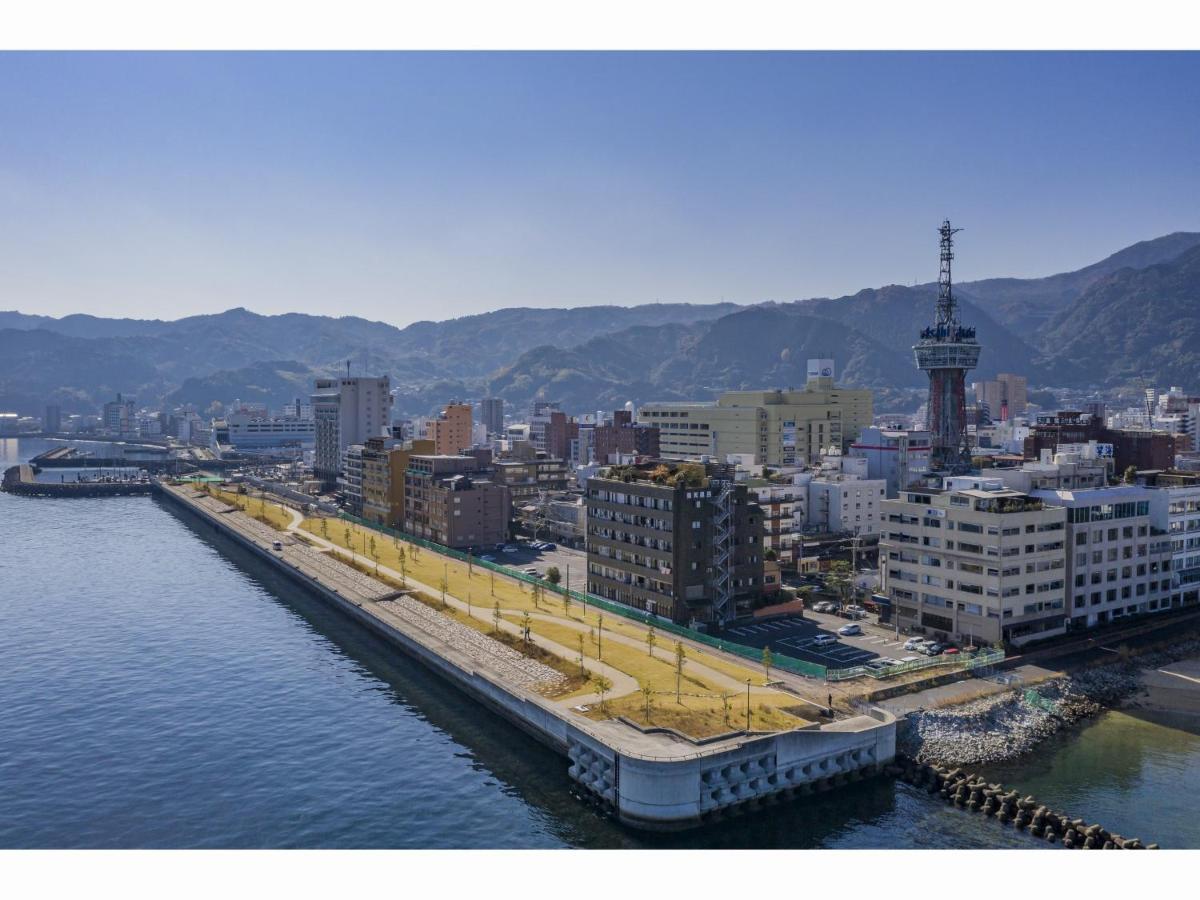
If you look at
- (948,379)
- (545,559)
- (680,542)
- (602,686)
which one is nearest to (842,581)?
(680,542)

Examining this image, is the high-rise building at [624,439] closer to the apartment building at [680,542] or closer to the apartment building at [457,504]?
the apartment building at [457,504]

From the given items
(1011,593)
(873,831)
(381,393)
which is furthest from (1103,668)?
(381,393)

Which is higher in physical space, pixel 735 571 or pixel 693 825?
pixel 735 571

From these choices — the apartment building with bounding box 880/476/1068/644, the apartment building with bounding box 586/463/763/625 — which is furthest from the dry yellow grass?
the apartment building with bounding box 880/476/1068/644

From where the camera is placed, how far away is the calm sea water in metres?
40.2

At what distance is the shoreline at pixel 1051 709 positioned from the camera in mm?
48156

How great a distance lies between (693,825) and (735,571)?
3148 cm

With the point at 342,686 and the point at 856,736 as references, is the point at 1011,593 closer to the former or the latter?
the point at 856,736

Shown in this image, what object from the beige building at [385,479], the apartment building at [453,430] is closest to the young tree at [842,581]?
the beige building at [385,479]

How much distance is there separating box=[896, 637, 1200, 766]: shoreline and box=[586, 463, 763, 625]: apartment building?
20692 mm

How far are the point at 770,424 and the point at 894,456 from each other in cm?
3492

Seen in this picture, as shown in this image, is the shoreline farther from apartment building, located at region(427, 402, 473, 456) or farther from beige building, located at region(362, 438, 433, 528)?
apartment building, located at region(427, 402, 473, 456)

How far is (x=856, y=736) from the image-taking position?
151ft

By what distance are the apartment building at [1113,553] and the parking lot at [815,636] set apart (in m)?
13.5
